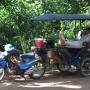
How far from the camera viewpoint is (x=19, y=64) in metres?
11.8

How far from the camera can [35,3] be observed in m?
18.3

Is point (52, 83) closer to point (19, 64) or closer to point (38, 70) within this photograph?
point (38, 70)

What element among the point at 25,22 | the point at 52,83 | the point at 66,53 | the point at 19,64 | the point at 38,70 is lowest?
the point at 52,83

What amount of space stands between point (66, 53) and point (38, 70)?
41.2 inches

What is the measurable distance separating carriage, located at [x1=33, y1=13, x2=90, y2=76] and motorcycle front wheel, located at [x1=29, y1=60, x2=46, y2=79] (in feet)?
0.89

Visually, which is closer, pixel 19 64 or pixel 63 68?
pixel 19 64

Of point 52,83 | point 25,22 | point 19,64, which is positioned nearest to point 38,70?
point 19,64

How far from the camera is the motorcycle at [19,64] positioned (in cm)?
1163

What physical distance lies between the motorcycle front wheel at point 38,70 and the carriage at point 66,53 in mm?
271

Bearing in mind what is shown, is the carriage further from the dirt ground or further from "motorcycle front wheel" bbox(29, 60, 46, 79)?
the dirt ground

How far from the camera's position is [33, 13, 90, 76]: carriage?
1233 centimetres

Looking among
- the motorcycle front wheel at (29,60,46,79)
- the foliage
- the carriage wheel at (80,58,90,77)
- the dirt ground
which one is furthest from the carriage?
the foliage

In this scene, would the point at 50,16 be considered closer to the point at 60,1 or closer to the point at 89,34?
the point at 89,34

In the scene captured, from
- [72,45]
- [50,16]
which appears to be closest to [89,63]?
→ [72,45]
